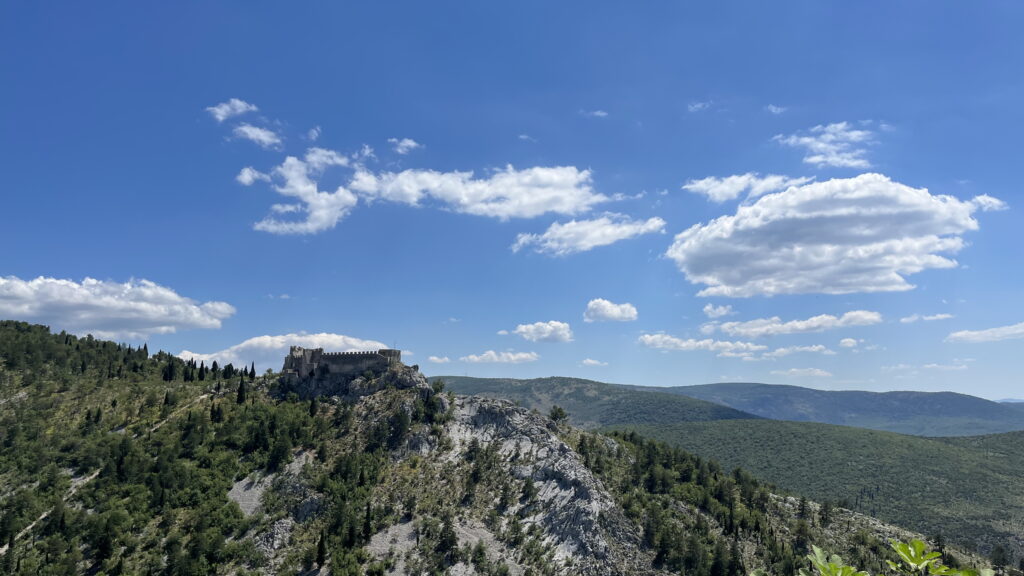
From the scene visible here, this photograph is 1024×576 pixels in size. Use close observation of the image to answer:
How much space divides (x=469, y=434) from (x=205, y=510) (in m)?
65.4

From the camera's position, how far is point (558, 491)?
139625mm

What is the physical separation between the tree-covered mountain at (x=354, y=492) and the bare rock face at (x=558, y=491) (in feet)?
1.54

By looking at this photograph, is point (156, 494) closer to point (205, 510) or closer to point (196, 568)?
point (205, 510)

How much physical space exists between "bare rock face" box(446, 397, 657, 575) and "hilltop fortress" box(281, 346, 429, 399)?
20.7 meters

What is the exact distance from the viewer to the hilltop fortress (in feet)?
551

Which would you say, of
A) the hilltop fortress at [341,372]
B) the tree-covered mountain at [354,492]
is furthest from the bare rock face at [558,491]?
the hilltop fortress at [341,372]

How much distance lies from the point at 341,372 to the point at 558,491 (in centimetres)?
7482

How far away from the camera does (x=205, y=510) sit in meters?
122

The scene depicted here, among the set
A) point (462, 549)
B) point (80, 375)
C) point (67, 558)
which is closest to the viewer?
point (67, 558)

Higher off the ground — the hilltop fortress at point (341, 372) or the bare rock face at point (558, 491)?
the hilltop fortress at point (341, 372)

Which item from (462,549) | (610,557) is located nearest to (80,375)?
(462,549)

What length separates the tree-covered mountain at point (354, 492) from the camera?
378 feet

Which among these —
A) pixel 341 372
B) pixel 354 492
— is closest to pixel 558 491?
pixel 354 492

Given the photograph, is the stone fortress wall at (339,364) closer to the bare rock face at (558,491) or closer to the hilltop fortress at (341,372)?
the hilltop fortress at (341,372)
